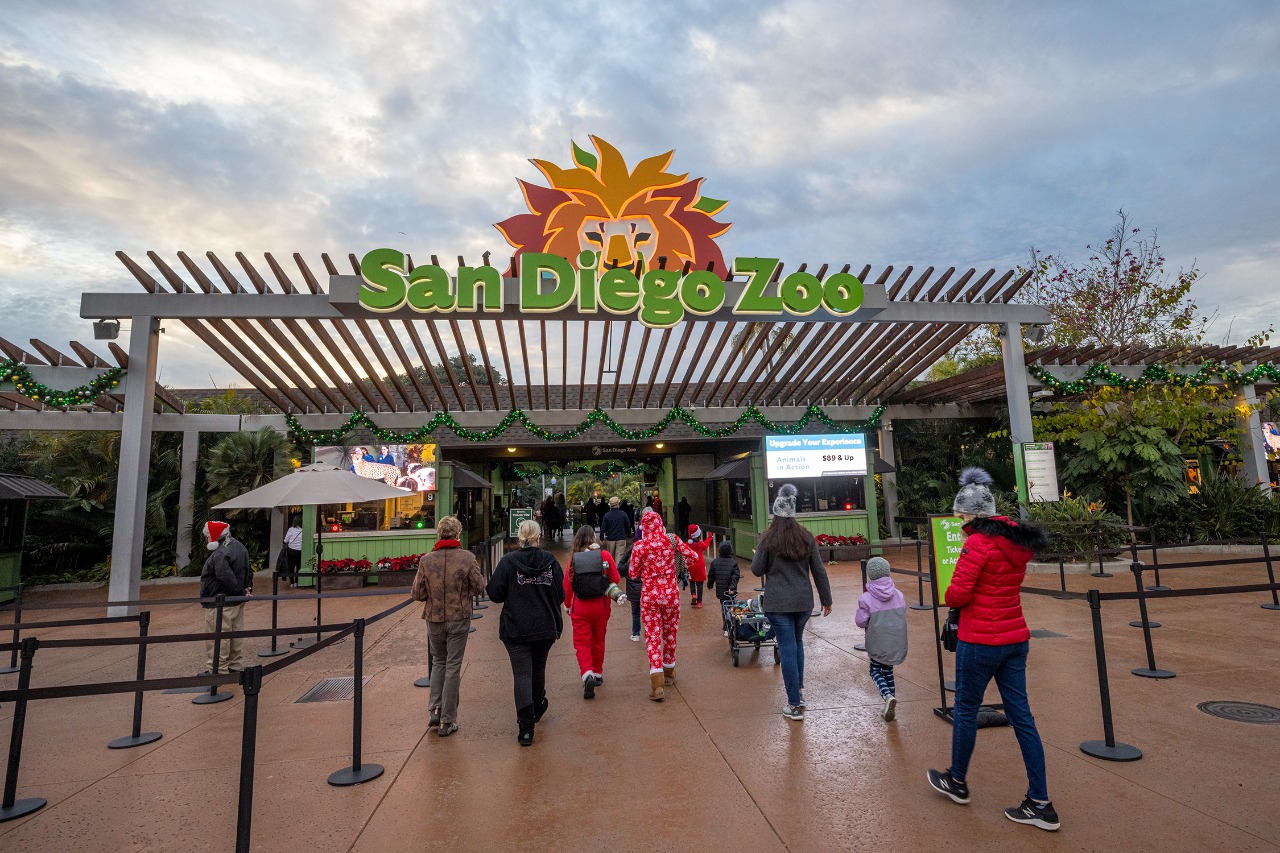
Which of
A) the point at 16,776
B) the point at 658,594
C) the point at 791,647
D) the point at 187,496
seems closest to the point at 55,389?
the point at 187,496

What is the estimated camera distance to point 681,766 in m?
4.25

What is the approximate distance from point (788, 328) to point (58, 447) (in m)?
18.5

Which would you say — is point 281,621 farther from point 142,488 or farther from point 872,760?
point 872,760

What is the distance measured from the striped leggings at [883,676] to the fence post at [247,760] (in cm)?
434

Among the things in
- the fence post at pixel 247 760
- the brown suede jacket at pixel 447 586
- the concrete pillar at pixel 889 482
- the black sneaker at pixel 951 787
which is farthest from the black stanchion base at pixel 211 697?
the concrete pillar at pixel 889 482

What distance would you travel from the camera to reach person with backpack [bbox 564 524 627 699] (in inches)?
226

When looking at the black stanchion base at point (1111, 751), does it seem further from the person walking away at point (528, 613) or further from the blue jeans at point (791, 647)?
the person walking away at point (528, 613)

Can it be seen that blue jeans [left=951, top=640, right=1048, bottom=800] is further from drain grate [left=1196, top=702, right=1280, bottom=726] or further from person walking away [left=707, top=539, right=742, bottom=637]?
person walking away [left=707, top=539, right=742, bottom=637]

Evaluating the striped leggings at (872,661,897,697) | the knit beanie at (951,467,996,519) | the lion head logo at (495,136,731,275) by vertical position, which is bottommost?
the striped leggings at (872,661,897,697)

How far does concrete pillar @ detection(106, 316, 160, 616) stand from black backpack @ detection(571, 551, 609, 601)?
9.26m

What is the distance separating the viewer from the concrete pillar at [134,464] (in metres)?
10.7

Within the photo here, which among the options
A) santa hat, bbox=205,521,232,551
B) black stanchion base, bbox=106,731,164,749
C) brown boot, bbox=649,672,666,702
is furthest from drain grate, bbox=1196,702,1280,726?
santa hat, bbox=205,521,232,551

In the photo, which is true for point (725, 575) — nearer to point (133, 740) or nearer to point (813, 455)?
point (133, 740)

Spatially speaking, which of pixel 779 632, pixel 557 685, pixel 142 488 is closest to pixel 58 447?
pixel 142 488
